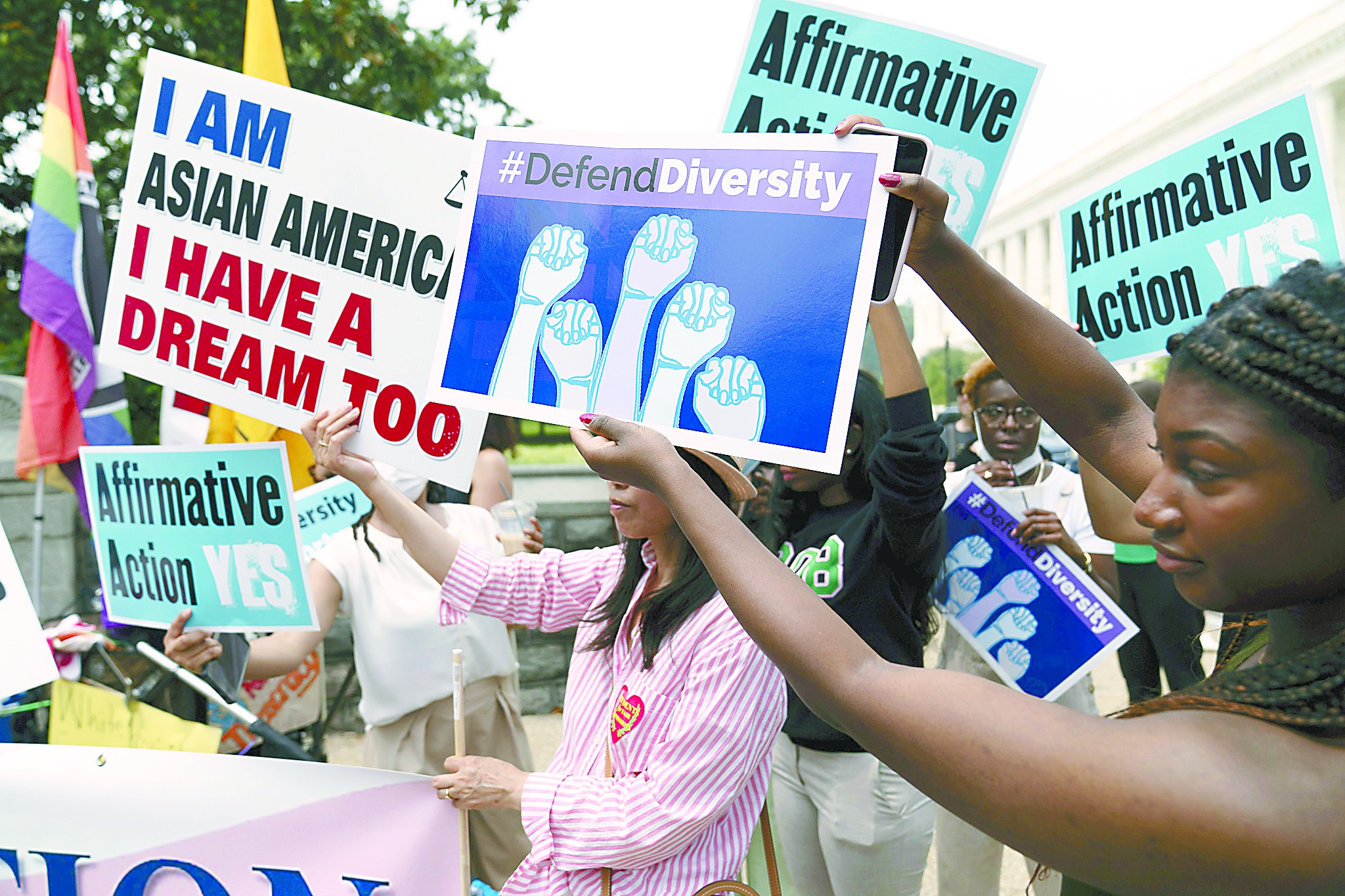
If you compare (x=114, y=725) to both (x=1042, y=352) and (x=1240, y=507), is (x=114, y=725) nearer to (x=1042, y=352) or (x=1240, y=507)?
(x=1042, y=352)

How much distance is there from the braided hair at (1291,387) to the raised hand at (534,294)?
1001 millimetres

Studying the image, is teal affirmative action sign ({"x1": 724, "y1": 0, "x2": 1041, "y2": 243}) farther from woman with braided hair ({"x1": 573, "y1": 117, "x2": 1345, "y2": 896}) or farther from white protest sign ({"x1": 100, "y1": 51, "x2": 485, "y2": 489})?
woman with braided hair ({"x1": 573, "y1": 117, "x2": 1345, "y2": 896})

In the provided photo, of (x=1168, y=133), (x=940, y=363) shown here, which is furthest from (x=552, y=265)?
(x=1168, y=133)

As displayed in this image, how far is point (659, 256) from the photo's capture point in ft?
5.30

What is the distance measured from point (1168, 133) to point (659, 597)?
4064cm

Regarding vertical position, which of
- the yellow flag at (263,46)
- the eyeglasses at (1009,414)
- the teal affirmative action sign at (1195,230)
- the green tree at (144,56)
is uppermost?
the green tree at (144,56)

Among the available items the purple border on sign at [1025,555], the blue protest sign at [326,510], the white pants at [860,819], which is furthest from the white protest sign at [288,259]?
the purple border on sign at [1025,555]

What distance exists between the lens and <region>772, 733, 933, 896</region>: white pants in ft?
8.60

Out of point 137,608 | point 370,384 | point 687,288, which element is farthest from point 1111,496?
point 137,608

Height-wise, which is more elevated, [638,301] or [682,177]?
[682,177]

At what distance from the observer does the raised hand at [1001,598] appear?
9.37 ft

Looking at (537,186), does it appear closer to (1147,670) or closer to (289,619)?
(289,619)

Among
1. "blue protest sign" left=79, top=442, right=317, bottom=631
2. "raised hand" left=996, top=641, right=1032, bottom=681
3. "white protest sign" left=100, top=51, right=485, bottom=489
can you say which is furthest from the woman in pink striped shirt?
"raised hand" left=996, top=641, right=1032, bottom=681

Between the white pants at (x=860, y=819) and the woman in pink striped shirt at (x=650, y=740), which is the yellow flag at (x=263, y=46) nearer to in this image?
the woman in pink striped shirt at (x=650, y=740)
